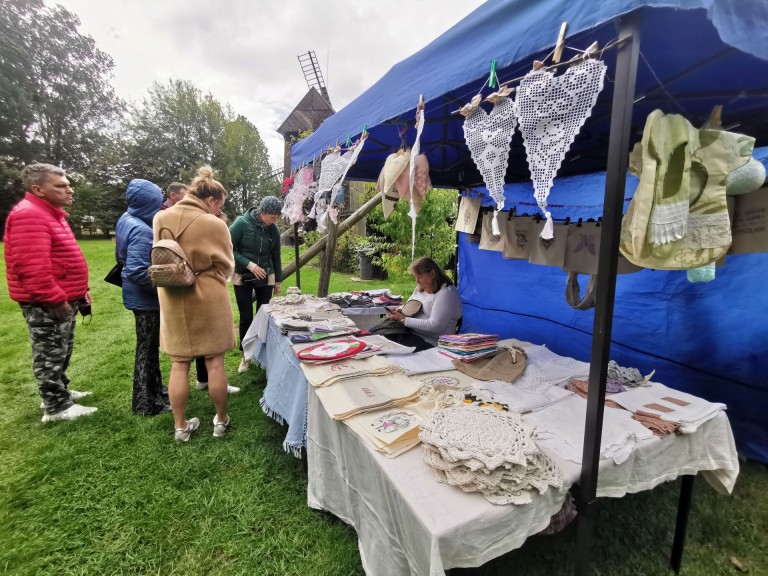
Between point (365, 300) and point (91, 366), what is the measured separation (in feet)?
9.83

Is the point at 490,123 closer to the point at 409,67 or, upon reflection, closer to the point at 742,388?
the point at 409,67

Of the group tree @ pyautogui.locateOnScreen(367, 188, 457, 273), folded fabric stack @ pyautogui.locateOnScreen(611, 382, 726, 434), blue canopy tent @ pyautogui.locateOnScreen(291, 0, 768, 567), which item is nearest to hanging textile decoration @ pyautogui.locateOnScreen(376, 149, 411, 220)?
blue canopy tent @ pyautogui.locateOnScreen(291, 0, 768, 567)

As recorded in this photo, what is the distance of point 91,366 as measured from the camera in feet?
11.9

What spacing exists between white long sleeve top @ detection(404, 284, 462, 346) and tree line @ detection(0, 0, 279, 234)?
2096 centimetres

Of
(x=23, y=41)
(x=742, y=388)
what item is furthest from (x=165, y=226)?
(x=23, y=41)

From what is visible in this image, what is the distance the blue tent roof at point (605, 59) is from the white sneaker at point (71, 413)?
8.94 feet

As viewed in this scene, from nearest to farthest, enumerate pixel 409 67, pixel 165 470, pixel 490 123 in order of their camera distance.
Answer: pixel 490 123
pixel 409 67
pixel 165 470

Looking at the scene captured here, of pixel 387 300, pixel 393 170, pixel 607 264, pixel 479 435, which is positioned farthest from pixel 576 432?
pixel 387 300

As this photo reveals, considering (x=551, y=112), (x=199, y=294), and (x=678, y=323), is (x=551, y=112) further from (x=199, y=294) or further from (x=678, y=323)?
(x=678, y=323)

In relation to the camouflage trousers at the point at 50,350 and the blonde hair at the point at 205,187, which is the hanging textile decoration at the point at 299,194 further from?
the camouflage trousers at the point at 50,350

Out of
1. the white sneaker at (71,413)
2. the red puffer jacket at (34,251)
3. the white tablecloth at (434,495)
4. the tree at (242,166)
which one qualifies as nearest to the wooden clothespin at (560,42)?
the white tablecloth at (434,495)

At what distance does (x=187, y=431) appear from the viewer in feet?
7.79

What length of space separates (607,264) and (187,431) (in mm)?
2666

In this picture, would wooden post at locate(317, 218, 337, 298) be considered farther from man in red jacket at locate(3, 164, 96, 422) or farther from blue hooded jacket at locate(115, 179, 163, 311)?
man in red jacket at locate(3, 164, 96, 422)
